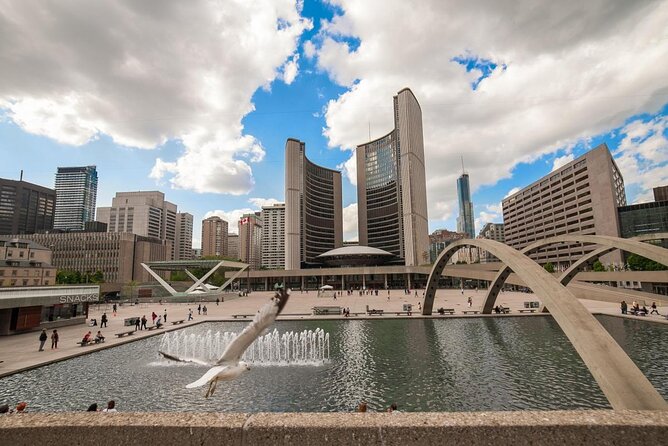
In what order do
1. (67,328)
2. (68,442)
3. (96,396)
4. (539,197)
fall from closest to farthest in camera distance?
1. (68,442)
2. (96,396)
3. (67,328)
4. (539,197)

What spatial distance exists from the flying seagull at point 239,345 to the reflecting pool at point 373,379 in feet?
23.7

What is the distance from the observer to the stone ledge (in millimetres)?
3377

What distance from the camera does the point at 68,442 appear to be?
3.62 m

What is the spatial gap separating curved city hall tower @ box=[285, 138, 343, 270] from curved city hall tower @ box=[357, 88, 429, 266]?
50.9 ft

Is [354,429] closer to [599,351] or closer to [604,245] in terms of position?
[599,351]

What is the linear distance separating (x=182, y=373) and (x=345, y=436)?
52.0ft

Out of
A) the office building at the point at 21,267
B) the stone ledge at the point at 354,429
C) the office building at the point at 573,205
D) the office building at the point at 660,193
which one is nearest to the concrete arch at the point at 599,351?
the stone ledge at the point at 354,429

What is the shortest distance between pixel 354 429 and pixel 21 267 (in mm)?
73202

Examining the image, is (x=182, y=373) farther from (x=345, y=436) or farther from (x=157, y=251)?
(x=157, y=251)

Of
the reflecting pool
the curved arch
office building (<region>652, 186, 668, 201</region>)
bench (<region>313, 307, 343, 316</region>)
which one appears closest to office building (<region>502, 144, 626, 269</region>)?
office building (<region>652, 186, 668, 201</region>)

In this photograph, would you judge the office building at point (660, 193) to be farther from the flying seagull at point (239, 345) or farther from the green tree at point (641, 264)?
the flying seagull at point (239, 345)

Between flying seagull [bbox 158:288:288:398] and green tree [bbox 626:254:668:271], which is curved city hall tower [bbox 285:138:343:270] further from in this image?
flying seagull [bbox 158:288:288:398]

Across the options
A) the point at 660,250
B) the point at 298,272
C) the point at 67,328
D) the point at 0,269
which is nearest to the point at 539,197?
the point at 298,272

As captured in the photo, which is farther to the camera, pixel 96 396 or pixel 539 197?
pixel 539 197
